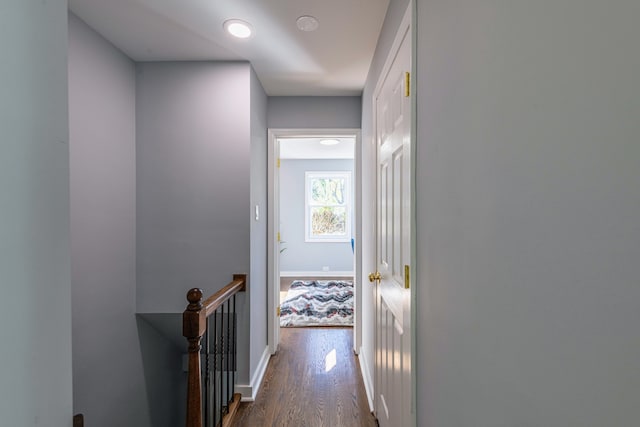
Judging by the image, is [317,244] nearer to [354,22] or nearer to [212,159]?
[212,159]

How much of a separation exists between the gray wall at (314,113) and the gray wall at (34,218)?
2.42 metres

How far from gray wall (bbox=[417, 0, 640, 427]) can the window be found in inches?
237

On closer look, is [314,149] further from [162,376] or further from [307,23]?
[162,376]

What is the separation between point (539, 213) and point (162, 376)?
3.11 meters

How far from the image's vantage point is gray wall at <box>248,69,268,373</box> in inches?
103

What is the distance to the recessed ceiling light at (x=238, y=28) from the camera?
1.98m

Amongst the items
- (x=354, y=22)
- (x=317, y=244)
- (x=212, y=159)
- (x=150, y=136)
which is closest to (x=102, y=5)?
(x=150, y=136)

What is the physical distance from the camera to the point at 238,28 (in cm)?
204

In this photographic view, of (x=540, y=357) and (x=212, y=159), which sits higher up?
(x=212, y=159)

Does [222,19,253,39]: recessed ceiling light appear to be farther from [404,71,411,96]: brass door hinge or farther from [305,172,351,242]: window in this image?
[305,172,351,242]: window

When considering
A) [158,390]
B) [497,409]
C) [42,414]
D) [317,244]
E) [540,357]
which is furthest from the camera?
[317,244]

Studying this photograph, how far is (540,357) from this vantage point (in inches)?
20.4

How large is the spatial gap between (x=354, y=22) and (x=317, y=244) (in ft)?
17.5

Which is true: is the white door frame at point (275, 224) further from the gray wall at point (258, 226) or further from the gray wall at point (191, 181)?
the gray wall at point (191, 181)
